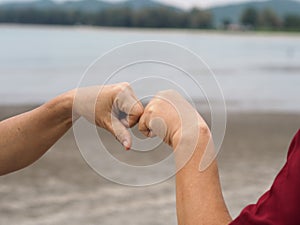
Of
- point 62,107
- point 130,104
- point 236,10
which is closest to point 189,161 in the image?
point 130,104

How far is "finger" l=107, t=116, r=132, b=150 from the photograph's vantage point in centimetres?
151

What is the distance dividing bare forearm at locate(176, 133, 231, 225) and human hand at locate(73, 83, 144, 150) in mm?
153

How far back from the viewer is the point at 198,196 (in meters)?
1.44

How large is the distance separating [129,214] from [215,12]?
6887 centimetres

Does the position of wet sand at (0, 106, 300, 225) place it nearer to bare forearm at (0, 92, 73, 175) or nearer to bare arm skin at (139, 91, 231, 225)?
bare forearm at (0, 92, 73, 175)

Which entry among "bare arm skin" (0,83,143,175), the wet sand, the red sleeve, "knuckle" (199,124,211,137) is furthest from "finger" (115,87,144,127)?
the wet sand

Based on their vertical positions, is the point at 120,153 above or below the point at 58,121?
below

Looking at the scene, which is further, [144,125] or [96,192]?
[96,192]

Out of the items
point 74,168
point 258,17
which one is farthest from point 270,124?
point 258,17

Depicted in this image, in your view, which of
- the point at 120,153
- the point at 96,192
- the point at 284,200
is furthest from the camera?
the point at 120,153

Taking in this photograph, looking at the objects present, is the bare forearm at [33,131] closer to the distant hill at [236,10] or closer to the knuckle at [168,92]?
the knuckle at [168,92]

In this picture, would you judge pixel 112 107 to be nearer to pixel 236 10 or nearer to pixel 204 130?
pixel 204 130

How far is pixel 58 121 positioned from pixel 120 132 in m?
0.23

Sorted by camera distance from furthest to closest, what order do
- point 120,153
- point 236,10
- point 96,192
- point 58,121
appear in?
point 236,10 → point 120,153 → point 96,192 → point 58,121
